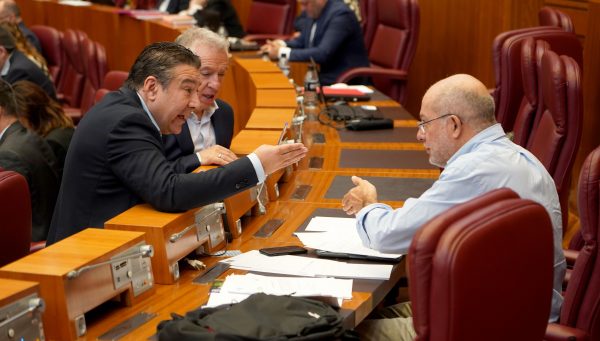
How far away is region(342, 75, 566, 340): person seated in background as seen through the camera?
2312mm

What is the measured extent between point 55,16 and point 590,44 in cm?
520

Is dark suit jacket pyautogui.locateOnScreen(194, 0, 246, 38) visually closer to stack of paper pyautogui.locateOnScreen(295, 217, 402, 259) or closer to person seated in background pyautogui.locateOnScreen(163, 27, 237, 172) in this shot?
person seated in background pyautogui.locateOnScreen(163, 27, 237, 172)

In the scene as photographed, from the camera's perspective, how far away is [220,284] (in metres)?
2.33

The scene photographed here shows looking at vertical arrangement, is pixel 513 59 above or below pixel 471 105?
below

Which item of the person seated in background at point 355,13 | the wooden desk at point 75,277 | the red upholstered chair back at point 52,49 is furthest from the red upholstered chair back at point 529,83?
the red upholstered chair back at point 52,49

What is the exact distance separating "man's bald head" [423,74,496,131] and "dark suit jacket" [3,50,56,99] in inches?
152

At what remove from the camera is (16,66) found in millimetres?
5758

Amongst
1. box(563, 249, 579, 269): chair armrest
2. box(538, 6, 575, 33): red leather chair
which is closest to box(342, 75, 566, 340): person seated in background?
box(563, 249, 579, 269): chair armrest

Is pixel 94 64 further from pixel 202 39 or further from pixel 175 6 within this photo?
pixel 202 39

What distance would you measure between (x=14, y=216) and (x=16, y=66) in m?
3.28

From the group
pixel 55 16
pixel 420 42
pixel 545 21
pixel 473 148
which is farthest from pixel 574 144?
pixel 55 16

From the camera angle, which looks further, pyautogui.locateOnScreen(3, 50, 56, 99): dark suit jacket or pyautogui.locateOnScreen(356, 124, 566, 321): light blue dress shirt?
pyautogui.locateOnScreen(3, 50, 56, 99): dark suit jacket

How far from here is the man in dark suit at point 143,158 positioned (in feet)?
8.39

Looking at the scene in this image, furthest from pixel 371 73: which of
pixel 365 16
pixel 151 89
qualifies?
pixel 151 89
